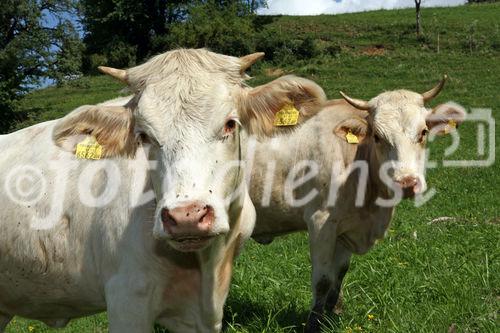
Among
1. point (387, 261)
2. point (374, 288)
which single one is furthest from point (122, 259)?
point (387, 261)

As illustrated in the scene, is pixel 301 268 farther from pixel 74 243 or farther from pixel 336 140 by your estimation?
pixel 74 243

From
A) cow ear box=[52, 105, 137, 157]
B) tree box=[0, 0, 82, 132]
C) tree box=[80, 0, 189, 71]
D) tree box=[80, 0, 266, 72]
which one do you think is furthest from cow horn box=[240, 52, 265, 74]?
tree box=[80, 0, 189, 71]

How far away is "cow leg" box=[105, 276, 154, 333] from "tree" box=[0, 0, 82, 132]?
26.6 metres

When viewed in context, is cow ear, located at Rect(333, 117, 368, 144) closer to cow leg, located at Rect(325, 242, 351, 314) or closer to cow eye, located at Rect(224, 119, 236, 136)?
cow leg, located at Rect(325, 242, 351, 314)

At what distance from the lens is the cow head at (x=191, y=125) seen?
3.04 m

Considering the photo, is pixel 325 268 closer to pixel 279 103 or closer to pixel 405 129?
pixel 405 129

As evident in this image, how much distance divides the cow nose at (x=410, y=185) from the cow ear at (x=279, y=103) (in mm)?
2211

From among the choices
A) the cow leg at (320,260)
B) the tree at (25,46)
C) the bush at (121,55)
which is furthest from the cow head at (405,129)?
the bush at (121,55)

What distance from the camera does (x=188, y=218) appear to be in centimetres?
291

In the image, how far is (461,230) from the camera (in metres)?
7.94

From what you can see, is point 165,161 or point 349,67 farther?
point 349,67

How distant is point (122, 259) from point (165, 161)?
794 millimetres

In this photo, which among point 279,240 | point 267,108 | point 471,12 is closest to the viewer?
point 267,108

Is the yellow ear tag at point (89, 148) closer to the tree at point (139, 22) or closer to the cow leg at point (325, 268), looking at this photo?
the cow leg at point (325, 268)
